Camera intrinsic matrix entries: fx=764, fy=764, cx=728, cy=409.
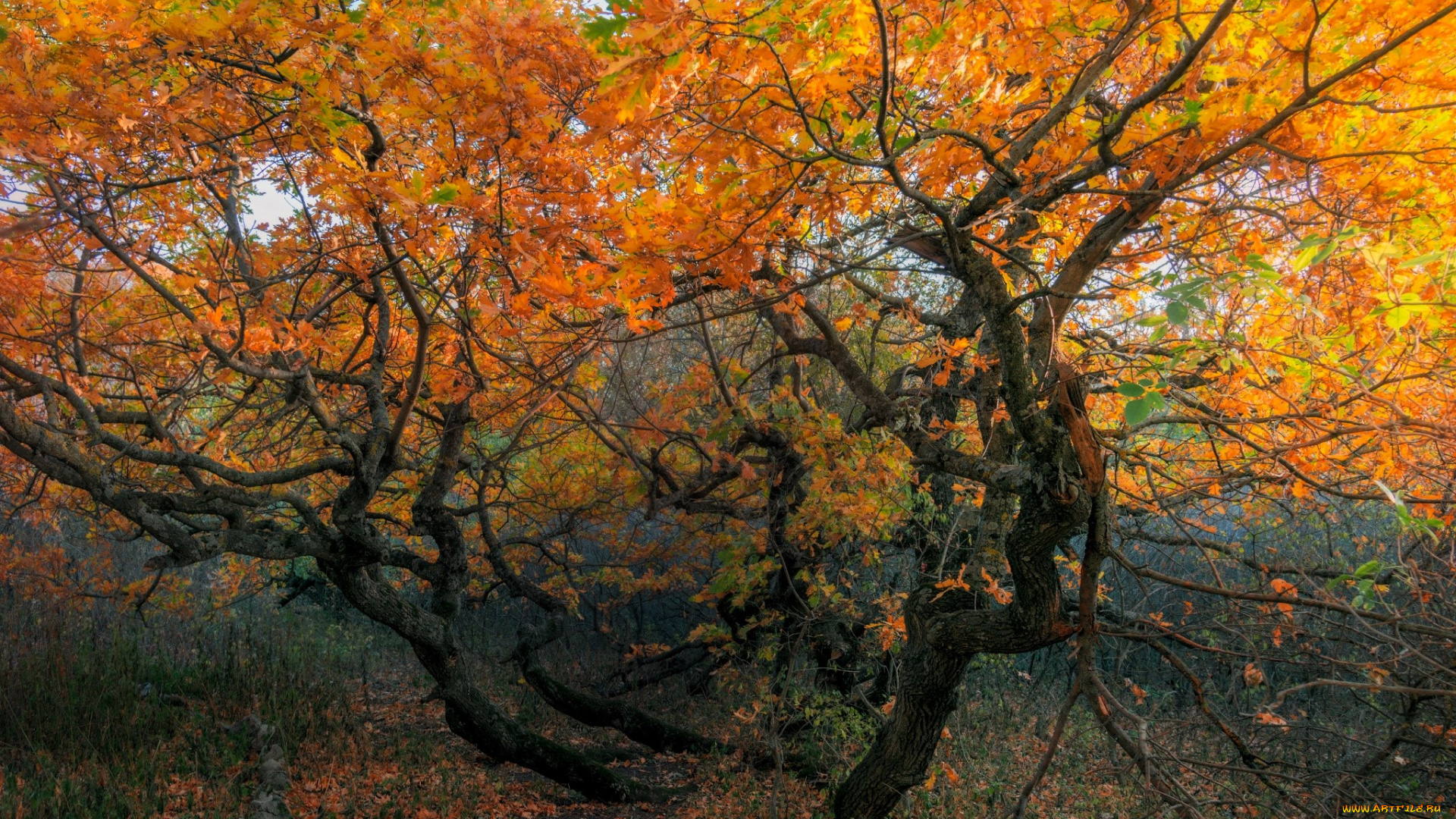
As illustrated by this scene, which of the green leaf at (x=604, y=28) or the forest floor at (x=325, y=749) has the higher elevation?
the green leaf at (x=604, y=28)

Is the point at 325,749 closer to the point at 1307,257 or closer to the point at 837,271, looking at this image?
the point at 837,271

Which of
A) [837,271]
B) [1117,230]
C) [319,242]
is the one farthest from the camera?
[319,242]

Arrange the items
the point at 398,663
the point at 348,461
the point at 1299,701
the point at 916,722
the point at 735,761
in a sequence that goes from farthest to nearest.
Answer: the point at 398,663 < the point at 1299,701 < the point at 735,761 < the point at 348,461 < the point at 916,722

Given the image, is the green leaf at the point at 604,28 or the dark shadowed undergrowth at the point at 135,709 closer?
the green leaf at the point at 604,28

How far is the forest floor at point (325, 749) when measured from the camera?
5172mm

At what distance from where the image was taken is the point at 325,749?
244 inches

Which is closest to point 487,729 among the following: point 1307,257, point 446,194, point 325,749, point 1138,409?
point 325,749

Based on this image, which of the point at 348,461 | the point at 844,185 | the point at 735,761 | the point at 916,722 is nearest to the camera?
the point at 844,185

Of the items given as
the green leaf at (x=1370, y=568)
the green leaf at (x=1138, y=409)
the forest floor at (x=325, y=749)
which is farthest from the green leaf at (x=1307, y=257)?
the forest floor at (x=325, y=749)

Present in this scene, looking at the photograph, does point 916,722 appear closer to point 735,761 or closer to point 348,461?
point 735,761

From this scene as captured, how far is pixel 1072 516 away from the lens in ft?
9.80

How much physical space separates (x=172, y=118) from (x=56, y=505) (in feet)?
20.6

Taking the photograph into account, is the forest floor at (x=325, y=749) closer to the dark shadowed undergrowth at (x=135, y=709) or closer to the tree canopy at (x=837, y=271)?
the dark shadowed undergrowth at (x=135, y=709)

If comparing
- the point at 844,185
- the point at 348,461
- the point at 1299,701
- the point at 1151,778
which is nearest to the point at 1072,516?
the point at 1151,778
